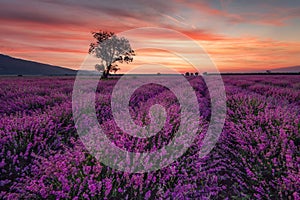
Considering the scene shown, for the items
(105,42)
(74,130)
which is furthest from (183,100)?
(105,42)

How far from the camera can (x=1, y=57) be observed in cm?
19838

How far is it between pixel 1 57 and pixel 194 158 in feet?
771

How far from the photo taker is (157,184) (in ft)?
8.11

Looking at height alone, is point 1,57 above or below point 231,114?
above

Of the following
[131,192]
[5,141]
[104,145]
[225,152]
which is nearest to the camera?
[131,192]

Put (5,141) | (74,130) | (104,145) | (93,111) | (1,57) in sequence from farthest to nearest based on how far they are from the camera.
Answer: (1,57) < (93,111) < (74,130) < (5,141) < (104,145)

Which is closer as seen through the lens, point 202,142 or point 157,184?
point 157,184


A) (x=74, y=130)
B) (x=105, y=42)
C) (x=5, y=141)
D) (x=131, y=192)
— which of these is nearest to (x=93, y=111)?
(x=74, y=130)

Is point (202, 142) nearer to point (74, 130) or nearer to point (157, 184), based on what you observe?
point (157, 184)

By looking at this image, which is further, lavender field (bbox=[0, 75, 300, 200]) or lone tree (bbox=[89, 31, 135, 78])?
lone tree (bbox=[89, 31, 135, 78])

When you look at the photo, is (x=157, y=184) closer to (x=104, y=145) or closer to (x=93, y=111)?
(x=104, y=145)

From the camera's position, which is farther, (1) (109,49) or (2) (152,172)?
(1) (109,49)

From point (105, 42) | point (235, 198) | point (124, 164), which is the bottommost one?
point (235, 198)

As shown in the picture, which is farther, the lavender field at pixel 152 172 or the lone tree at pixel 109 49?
the lone tree at pixel 109 49
